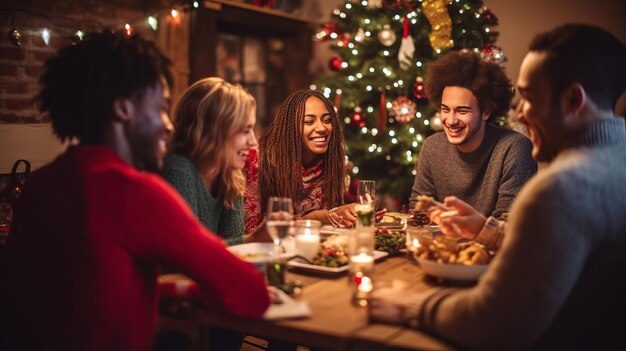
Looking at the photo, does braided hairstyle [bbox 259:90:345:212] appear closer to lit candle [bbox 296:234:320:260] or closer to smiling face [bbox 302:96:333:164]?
→ smiling face [bbox 302:96:333:164]

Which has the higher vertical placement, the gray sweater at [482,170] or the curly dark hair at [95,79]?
the curly dark hair at [95,79]

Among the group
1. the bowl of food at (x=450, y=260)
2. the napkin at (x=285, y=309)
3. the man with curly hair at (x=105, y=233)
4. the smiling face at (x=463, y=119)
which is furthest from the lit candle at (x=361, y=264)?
the smiling face at (x=463, y=119)

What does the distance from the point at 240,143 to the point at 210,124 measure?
12cm

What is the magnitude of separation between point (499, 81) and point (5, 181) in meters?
2.86

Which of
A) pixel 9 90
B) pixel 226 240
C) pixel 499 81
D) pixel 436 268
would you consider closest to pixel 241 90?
pixel 226 240

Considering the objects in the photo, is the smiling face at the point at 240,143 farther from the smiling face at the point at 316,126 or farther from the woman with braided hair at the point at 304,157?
the smiling face at the point at 316,126

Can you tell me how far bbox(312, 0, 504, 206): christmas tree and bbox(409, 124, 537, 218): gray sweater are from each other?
1.00 metres

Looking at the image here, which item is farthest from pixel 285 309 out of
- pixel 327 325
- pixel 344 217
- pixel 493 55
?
pixel 493 55

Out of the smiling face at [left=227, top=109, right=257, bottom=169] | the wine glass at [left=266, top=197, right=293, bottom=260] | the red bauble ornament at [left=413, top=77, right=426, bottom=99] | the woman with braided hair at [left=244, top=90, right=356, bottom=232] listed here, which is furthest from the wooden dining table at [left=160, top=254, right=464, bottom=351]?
the red bauble ornament at [left=413, top=77, right=426, bottom=99]

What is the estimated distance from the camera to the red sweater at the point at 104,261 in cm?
124

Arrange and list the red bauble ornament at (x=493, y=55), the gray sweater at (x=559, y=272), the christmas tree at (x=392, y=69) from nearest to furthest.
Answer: the gray sweater at (x=559, y=272), the red bauble ornament at (x=493, y=55), the christmas tree at (x=392, y=69)

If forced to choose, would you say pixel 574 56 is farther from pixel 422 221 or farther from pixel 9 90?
pixel 9 90

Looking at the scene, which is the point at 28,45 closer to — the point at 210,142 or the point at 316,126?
the point at 316,126

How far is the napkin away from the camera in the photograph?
133cm
